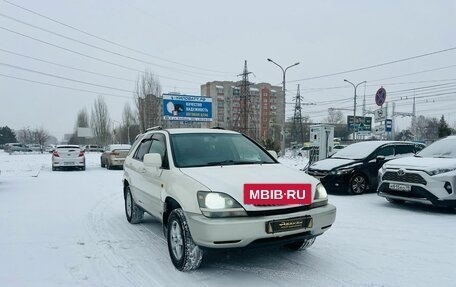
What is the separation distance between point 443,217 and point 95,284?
6.48m

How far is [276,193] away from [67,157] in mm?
17074

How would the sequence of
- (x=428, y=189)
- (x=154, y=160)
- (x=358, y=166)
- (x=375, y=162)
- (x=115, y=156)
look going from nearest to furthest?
A: (x=154, y=160) → (x=428, y=189) → (x=358, y=166) → (x=375, y=162) → (x=115, y=156)

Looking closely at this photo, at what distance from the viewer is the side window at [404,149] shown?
34.7ft

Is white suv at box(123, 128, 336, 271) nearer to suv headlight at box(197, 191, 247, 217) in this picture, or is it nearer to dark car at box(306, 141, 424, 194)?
suv headlight at box(197, 191, 247, 217)

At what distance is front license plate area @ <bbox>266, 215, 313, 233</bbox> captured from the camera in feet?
11.9

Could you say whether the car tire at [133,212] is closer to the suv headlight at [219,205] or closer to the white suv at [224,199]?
the white suv at [224,199]

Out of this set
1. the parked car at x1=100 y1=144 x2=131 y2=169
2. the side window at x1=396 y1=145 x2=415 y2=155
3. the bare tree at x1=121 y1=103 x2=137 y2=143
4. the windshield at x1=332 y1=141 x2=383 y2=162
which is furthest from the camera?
the bare tree at x1=121 y1=103 x2=137 y2=143

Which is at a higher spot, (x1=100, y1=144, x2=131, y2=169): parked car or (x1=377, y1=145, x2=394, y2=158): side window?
(x1=377, y1=145, x2=394, y2=158): side window

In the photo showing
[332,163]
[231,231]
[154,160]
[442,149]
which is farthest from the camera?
[332,163]

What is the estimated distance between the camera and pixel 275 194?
149 inches

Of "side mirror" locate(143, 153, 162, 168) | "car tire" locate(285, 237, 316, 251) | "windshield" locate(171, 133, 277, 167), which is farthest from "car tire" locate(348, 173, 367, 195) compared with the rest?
"side mirror" locate(143, 153, 162, 168)

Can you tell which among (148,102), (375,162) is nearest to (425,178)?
(375,162)

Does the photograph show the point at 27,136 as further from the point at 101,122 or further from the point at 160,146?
the point at 160,146

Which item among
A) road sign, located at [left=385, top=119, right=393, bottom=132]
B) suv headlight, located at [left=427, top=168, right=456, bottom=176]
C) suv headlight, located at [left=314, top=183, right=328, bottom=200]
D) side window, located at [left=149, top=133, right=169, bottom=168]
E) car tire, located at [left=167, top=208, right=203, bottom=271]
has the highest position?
road sign, located at [left=385, top=119, right=393, bottom=132]
